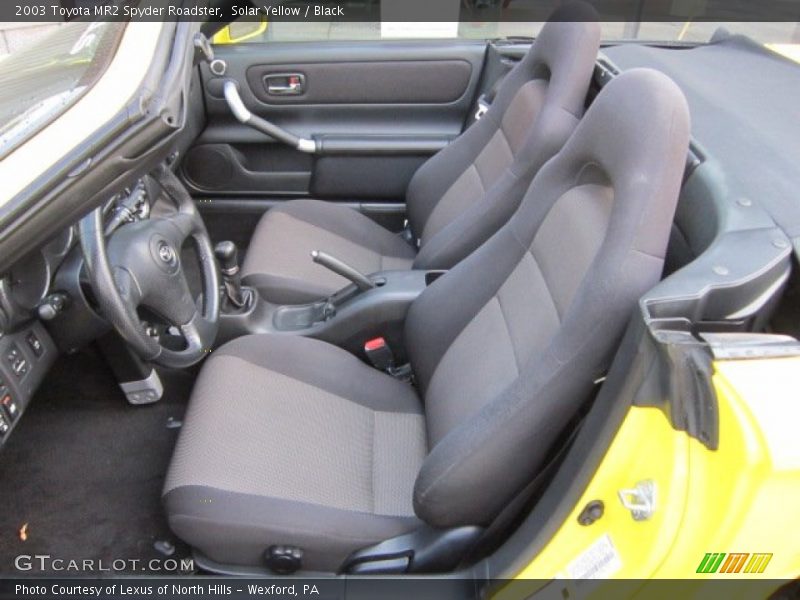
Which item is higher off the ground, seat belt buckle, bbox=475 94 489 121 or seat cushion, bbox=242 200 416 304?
seat belt buckle, bbox=475 94 489 121

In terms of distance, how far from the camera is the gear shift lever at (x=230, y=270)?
151 centimetres

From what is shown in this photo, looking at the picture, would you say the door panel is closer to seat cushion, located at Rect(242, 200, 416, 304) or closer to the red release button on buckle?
seat cushion, located at Rect(242, 200, 416, 304)

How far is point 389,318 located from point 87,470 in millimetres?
818

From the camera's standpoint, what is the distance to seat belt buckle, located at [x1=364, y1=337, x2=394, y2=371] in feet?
5.02

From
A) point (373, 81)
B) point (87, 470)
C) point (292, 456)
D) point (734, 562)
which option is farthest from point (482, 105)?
point (734, 562)

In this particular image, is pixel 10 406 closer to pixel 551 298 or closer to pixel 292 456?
pixel 292 456

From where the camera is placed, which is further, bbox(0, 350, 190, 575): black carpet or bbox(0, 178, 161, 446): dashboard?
bbox(0, 350, 190, 575): black carpet

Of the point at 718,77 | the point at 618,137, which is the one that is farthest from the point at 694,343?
the point at 718,77

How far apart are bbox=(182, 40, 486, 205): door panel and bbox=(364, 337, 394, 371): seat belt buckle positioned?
0.85 m

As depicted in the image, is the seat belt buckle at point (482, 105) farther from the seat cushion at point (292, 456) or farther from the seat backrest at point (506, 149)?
the seat cushion at point (292, 456)

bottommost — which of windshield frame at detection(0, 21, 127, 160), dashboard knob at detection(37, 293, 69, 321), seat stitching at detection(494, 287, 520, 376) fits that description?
dashboard knob at detection(37, 293, 69, 321)

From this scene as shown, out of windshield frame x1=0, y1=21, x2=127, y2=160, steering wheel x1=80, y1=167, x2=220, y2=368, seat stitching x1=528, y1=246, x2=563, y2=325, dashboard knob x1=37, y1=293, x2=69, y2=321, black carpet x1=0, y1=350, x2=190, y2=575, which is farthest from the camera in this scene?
black carpet x1=0, y1=350, x2=190, y2=575

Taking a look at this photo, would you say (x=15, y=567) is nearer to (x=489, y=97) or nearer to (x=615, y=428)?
(x=615, y=428)

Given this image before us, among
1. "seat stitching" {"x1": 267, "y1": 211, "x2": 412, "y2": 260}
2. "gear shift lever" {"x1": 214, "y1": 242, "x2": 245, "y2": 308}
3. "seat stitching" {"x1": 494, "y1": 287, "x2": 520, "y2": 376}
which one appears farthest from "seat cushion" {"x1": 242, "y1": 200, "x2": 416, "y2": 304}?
"seat stitching" {"x1": 494, "y1": 287, "x2": 520, "y2": 376}
